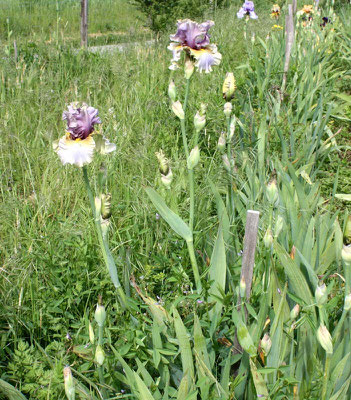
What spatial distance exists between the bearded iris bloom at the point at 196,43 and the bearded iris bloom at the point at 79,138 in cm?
44

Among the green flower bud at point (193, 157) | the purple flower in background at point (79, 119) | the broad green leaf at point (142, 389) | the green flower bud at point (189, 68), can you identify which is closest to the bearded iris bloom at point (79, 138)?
the purple flower in background at point (79, 119)

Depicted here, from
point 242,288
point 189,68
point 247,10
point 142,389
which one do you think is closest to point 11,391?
point 142,389

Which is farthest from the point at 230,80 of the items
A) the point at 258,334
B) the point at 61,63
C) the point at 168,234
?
the point at 61,63

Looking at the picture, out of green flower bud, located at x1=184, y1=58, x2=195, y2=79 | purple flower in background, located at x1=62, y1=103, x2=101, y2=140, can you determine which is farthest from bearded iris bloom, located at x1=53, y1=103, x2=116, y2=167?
green flower bud, located at x1=184, y1=58, x2=195, y2=79

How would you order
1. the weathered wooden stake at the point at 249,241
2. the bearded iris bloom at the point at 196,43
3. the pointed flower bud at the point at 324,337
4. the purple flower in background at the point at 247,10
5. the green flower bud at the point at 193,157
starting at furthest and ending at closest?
the purple flower in background at the point at 247,10
the bearded iris bloom at the point at 196,43
the green flower bud at the point at 193,157
the weathered wooden stake at the point at 249,241
the pointed flower bud at the point at 324,337

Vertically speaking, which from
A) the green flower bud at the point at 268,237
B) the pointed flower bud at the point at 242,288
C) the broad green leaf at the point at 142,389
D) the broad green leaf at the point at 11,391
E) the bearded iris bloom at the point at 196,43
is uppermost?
the bearded iris bloom at the point at 196,43

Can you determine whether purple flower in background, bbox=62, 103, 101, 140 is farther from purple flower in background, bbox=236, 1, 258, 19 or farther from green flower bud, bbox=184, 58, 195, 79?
purple flower in background, bbox=236, 1, 258, 19

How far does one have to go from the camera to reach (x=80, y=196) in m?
1.96

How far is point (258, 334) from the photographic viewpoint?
1.03 m

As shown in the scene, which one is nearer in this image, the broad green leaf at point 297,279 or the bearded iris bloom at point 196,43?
the broad green leaf at point 297,279

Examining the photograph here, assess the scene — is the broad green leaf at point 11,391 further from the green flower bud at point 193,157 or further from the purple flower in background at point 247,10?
the purple flower in background at point 247,10

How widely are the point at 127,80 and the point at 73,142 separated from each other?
7.01 ft

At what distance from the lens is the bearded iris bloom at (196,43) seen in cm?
133

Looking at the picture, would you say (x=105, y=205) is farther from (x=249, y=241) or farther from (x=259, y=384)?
(x=259, y=384)
